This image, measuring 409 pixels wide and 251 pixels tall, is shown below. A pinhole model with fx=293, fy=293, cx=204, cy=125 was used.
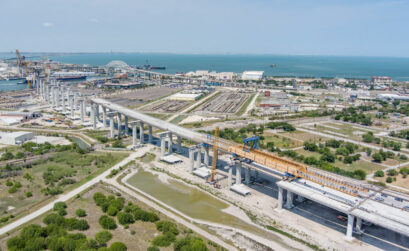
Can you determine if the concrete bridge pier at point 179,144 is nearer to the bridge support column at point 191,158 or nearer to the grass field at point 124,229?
the bridge support column at point 191,158

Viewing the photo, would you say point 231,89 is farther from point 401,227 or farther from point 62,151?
point 401,227

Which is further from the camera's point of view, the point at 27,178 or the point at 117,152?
the point at 117,152

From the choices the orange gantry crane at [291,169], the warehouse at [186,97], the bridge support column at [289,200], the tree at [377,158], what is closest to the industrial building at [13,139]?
the orange gantry crane at [291,169]

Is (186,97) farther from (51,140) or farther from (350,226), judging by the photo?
(350,226)

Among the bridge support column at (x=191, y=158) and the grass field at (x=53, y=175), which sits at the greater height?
the bridge support column at (x=191, y=158)

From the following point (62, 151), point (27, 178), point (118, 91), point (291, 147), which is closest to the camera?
point (27, 178)

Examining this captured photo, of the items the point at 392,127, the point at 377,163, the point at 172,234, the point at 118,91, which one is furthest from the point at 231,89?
the point at 172,234

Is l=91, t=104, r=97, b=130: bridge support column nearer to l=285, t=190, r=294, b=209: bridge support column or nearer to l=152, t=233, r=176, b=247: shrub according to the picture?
l=152, t=233, r=176, b=247: shrub
